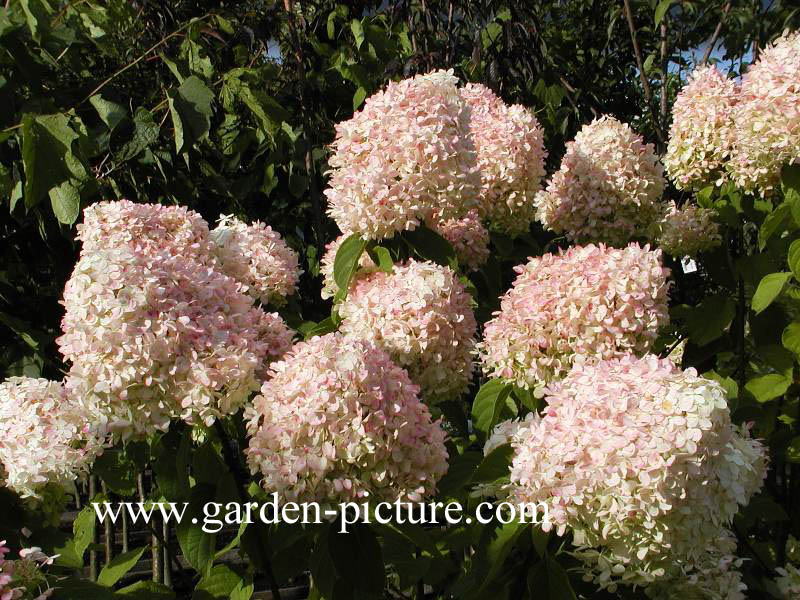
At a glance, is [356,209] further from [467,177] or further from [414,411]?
[414,411]

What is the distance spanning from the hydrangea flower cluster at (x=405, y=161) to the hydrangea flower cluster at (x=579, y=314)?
29cm

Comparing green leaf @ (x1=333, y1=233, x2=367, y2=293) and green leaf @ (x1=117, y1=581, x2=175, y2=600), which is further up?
green leaf @ (x1=333, y1=233, x2=367, y2=293)

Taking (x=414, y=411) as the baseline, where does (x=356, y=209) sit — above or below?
above

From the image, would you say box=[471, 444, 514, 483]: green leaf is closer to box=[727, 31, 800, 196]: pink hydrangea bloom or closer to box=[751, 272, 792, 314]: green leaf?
box=[751, 272, 792, 314]: green leaf

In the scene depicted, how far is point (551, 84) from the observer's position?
3.25m

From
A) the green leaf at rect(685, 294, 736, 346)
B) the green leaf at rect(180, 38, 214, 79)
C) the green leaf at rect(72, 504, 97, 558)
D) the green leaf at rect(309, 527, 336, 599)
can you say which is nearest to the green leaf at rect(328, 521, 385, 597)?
the green leaf at rect(309, 527, 336, 599)

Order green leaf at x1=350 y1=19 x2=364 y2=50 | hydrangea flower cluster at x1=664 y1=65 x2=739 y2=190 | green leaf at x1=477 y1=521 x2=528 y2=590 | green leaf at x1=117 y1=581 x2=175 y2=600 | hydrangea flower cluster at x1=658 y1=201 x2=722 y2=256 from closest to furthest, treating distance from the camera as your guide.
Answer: green leaf at x1=477 y1=521 x2=528 y2=590 < green leaf at x1=117 y1=581 x2=175 y2=600 < hydrangea flower cluster at x1=664 y1=65 x2=739 y2=190 < hydrangea flower cluster at x1=658 y1=201 x2=722 y2=256 < green leaf at x1=350 y1=19 x2=364 y2=50

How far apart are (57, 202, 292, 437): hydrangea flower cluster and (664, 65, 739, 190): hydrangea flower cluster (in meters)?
1.40

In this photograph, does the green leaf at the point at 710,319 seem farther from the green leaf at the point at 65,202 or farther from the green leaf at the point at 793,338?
the green leaf at the point at 65,202

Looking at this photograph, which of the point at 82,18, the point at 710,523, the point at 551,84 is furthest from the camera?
the point at 551,84

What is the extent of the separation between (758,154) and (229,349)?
4.25 ft

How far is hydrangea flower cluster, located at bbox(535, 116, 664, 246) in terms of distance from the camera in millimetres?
2090

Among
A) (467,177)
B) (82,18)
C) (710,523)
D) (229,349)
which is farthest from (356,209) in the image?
(82,18)

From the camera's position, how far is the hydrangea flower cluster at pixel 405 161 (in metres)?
1.65
